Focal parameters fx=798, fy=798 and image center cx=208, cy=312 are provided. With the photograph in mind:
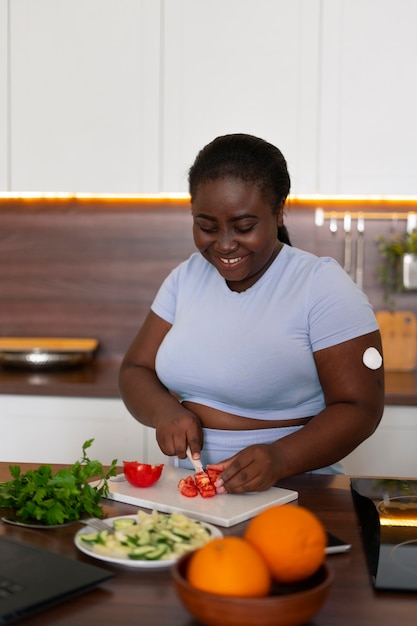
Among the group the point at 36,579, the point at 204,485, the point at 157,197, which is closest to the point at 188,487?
the point at 204,485

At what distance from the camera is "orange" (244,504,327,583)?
80 centimetres

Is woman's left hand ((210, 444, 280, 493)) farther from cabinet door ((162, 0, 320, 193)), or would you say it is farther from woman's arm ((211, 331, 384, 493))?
cabinet door ((162, 0, 320, 193))

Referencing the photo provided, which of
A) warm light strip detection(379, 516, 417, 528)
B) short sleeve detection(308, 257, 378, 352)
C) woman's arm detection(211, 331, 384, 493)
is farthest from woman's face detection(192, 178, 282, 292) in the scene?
warm light strip detection(379, 516, 417, 528)

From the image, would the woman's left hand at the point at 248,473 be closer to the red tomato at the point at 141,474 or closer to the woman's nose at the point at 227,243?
the red tomato at the point at 141,474

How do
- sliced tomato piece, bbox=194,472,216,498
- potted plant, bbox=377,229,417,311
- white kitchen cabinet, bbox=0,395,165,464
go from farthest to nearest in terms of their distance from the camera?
potted plant, bbox=377,229,417,311 < white kitchen cabinet, bbox=0,395,165,464 < sliced tomato piece, bbox=194,472,216,498

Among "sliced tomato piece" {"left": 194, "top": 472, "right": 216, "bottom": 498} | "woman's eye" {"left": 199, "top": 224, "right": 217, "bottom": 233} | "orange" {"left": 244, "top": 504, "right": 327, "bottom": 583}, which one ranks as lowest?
"sliced tomato piece" {"left": 194, "top": 472, "right": 216, "bottom": 498}

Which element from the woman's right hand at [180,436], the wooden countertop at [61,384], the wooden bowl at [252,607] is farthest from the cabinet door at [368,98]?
the wooden bowl at [252,607]

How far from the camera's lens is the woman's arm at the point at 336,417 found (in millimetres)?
1333

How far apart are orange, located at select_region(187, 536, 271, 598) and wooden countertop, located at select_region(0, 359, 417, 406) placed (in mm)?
1697

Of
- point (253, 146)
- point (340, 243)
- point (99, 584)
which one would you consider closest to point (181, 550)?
point (99, 584)

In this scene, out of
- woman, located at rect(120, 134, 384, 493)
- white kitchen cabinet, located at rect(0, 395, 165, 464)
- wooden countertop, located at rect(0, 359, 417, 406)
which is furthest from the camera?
white kitchen cabinet, located at rect(0, 395, 165, 464)

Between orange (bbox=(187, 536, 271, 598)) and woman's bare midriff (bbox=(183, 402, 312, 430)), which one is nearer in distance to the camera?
orange (bbox=(187, 536, 271, 598))

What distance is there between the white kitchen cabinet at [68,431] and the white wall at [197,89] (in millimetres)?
744

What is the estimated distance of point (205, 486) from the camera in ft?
4.03
